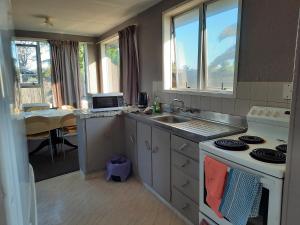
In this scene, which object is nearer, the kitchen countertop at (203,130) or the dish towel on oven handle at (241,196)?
the dish towel on oven handle at (241,196)

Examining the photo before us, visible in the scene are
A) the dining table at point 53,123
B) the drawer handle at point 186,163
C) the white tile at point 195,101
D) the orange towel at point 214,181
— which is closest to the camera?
the orange towel at point 214,181

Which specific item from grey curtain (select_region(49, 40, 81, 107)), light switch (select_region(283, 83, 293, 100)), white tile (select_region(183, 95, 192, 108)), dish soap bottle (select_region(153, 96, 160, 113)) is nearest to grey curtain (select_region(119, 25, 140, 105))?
dish soap bottle (select_region(153, 96, 160, 113))

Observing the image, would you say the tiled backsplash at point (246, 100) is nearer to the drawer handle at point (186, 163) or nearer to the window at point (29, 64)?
the drawer handle at point (186, 163)

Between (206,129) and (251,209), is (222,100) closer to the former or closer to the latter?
(206,129)

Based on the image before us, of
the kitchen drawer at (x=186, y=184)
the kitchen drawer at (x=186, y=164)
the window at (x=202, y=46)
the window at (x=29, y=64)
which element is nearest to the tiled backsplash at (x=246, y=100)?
the window at (x=202, y=46)

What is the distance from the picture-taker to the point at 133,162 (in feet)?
9.25

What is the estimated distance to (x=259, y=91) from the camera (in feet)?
5.79

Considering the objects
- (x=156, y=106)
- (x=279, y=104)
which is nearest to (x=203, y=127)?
(x=279, y=104)

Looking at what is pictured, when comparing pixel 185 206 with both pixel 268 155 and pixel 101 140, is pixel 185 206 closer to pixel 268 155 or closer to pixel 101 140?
pixel 268 155

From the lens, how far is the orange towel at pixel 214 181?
4.19 feet

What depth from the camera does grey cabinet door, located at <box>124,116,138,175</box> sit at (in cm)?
274

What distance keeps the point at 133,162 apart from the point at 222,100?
1422 millimetres

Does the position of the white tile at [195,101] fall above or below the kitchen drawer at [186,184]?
above

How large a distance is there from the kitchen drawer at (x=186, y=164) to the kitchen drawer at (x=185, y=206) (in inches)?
9.9
